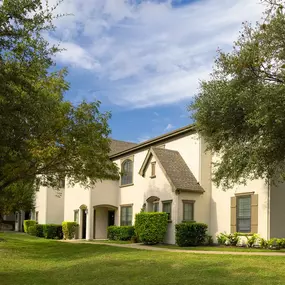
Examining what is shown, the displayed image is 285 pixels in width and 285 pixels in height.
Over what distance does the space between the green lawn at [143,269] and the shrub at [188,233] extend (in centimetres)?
416

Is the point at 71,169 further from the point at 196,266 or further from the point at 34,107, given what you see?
the point at 34,107

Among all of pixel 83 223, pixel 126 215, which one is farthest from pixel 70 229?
pixel 126 215

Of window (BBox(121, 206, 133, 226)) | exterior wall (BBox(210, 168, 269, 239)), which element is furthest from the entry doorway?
exterior wall (BBox(210, 168, 269, 239))

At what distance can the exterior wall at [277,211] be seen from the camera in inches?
868

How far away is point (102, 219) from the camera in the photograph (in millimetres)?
35938

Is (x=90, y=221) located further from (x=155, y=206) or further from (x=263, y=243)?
(x=263, y=243)

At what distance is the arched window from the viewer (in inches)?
1319

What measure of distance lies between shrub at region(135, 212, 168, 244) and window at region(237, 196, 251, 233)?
13.3 feet

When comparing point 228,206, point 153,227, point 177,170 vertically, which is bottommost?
point 153,227

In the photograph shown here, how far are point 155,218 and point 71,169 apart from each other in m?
5.37

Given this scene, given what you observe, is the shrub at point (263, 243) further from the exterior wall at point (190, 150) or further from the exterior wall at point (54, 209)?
the exterior wall at point (54, 209)

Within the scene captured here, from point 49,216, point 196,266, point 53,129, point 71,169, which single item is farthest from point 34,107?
point 49,216

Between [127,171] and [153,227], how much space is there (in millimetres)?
9307

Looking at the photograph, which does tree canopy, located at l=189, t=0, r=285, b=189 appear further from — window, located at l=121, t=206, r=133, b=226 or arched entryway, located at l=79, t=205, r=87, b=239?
arched entryway, located at l=79, t=205, r=87, b=239
